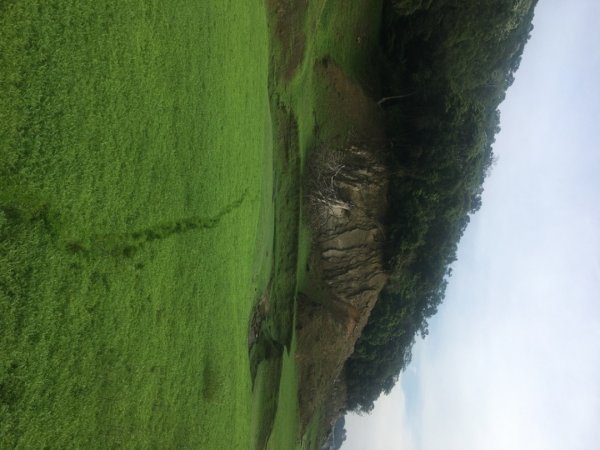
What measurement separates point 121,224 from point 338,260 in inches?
589

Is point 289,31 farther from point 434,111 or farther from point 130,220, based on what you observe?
point 130,220

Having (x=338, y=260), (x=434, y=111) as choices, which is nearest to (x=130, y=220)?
Answer: (x=338, y=260)

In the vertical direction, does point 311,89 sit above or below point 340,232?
above

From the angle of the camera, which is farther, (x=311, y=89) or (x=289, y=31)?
(x=311, y=89)

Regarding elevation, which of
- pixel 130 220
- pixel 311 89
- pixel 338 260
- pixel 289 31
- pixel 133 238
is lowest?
pixel 133 238

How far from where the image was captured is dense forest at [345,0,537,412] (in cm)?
2308

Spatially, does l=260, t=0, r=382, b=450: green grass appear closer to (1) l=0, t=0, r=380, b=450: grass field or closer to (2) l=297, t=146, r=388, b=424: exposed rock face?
(2) l=297, t=146, r=388, b=424: exposed rock face

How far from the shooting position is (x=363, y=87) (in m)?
24.6

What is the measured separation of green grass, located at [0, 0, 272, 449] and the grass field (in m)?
0.03

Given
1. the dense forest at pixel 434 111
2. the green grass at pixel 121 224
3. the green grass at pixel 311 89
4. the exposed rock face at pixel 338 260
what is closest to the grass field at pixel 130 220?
the green grass at pixel 121 224

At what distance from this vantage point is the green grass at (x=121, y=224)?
655cm

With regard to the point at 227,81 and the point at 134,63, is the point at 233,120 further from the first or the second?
the point at 134,63

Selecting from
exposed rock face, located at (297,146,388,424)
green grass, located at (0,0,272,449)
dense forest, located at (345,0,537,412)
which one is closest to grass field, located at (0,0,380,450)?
green grass, located at (0,0,272,449)

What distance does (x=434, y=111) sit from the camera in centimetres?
2367
